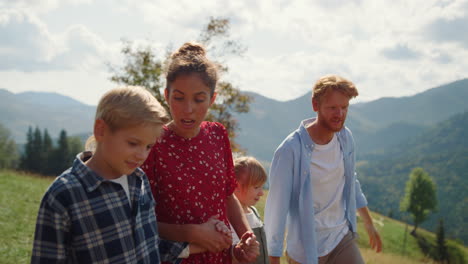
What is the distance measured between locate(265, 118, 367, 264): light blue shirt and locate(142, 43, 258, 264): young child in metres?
1.38

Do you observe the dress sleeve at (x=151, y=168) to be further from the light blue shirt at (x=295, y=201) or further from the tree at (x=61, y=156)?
the tree at (x=61, y=156)

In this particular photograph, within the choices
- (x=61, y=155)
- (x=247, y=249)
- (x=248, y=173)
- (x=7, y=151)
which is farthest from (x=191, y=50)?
(x=7, y=151)

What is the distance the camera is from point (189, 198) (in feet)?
8.53

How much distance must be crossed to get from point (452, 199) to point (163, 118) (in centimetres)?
17447

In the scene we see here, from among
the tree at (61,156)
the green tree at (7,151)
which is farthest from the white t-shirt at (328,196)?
the green tree at (7,151)

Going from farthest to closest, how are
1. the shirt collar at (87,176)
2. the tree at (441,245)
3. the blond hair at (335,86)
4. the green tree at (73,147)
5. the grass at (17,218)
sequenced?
the green tree at (73,147) → the tree at (441,245) → the grass at (17,218) → the blond hair at (335,86) → the shirt collar at (87,176)

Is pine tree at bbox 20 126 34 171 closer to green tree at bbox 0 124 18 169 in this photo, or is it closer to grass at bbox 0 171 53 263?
green tree at bbox 0 124 18 169

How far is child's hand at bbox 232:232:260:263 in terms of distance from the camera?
2758 mm

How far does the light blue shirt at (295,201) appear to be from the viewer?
13.5 ft

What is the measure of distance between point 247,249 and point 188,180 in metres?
0.63

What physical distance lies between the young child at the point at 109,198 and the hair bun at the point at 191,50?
0.53m

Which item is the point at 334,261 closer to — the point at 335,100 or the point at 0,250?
the point at 335,100

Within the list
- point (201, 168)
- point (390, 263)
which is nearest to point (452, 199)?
point (390, 263)

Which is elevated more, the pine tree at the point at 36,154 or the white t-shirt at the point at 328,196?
the white t-shirt at the point at 328,196
